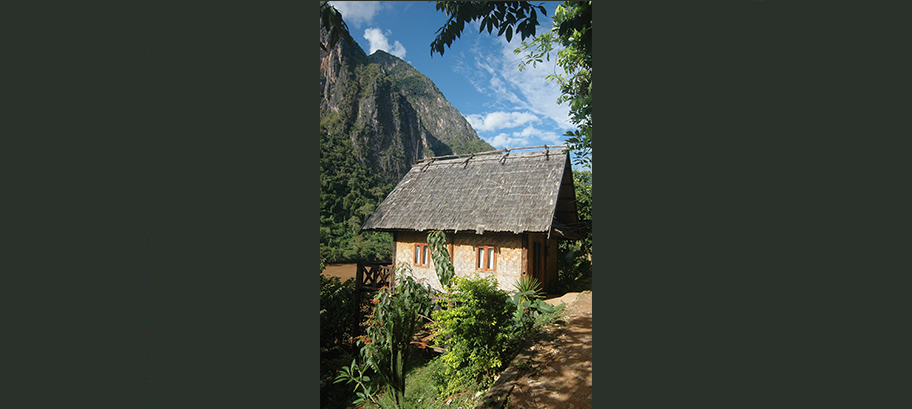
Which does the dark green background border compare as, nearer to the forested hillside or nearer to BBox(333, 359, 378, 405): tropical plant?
BBox(333, 359, 378, 405): tropical plant

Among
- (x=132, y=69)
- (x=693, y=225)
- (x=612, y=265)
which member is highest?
(x=132, y=69)

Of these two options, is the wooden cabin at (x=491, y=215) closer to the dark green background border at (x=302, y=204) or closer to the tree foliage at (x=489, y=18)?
the tree foliage at (x=489, y=18)

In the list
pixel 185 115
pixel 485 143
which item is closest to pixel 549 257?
pixel 185 115

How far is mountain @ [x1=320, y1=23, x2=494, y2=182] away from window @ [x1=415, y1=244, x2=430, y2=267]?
1758cm

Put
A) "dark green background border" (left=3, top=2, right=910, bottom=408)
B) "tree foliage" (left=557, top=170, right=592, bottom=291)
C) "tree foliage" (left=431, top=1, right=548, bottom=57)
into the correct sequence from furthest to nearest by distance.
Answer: "tree foliage" (left=557, top=170, right=592, bottom=291)
"tree foliage" (left=431, top=1, right=548, bottom=57)
"dark green background border" (left=3, top=2, right=910, bottom=408)

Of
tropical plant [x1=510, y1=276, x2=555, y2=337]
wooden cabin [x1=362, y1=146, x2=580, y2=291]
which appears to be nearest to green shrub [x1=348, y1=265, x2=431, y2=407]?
tropical plant [x1=510, y1=276, x2=555, y2=337]

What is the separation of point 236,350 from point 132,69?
774 mm

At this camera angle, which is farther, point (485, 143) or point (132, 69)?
point (485, 143)

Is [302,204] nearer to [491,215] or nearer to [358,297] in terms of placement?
[358,297]

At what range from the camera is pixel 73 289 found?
2.84ft

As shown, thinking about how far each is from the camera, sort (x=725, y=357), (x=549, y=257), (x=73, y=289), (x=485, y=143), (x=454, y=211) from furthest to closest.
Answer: (x=485, y=143), (x=549, y=257), (x=454, y=211), (x=725, y=357), (x=73, y=289)

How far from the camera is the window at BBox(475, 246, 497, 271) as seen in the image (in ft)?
21.1

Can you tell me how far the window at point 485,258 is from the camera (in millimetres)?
6445

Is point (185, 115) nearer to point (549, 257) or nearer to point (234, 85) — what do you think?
point (234, 85)
